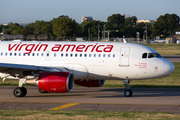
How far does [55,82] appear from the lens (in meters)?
18.9

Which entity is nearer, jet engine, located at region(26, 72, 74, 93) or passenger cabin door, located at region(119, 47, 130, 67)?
jet engine, located at region(26, 72, 74, 93)

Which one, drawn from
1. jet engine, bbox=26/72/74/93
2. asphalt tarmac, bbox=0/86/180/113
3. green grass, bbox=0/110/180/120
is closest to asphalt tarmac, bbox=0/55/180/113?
asphalt tarmac, bbox=0/86/180/113

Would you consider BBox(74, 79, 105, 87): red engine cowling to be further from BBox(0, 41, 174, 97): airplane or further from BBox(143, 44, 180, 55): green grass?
BBox(143, 44, 180, 55): green grass

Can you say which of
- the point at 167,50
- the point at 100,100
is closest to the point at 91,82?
the point at 100,100

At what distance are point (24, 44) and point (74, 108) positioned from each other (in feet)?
26.5

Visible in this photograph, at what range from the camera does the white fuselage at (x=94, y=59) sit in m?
20.1

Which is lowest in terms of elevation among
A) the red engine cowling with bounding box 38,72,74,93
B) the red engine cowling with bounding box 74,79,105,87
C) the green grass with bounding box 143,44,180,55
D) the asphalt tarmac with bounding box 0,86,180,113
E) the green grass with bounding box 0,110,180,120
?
the asphalt tarmac with bounding box 0,86,180,113

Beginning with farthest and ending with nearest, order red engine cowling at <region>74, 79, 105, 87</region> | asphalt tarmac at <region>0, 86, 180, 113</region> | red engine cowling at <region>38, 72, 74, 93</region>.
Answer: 1. red engine cowling at <region>74, 79, 105, 87</region>
2. red engine cowling at <region>38, 72, 74, 93</region>
3. asphalt tarmac at <region>0, 86, 180, 113</region>

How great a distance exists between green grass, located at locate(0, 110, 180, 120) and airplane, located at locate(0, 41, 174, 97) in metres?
4.55

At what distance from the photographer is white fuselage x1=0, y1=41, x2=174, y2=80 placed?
792 inches

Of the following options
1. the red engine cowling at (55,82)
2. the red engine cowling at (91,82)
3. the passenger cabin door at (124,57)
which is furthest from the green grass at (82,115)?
the red engine cowling at (91,82)

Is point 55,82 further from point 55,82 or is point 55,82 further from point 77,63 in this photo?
point 77,63

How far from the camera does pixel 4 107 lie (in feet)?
54.9

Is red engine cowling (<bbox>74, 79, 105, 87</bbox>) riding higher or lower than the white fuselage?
lower
